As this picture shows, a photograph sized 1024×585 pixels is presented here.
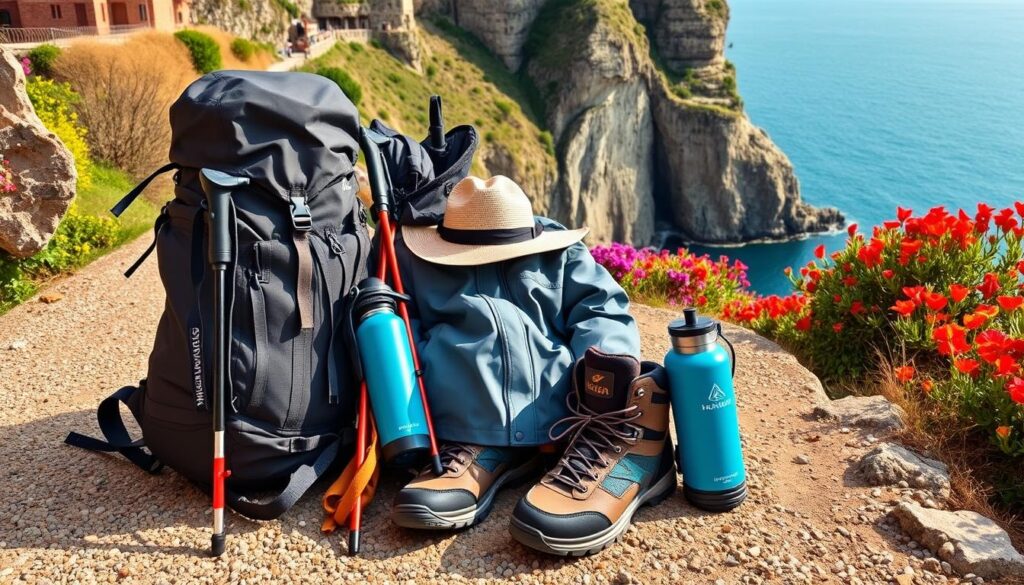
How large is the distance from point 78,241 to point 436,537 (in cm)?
772

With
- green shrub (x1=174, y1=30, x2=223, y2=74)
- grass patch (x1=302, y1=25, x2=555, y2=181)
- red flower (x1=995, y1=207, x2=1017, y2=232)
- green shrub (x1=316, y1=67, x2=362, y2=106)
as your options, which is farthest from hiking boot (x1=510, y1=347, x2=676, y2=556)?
grass patch (x1=302, y1=25, x2=555, y2=181)

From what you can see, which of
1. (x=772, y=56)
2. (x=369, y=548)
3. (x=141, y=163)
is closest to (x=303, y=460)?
(x=369, y=548)

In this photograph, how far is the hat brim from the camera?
3.91 meters

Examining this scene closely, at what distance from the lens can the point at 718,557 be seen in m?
3.41

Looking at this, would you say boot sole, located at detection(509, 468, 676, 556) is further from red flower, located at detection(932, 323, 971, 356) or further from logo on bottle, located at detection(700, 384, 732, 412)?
red flower, located at detection(932, 323, 971, 356)

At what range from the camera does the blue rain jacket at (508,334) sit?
3730 mm

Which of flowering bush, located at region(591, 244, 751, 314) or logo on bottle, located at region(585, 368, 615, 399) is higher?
logo on bottle, located at region(585, 368, 615, 399)

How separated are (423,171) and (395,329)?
112cm

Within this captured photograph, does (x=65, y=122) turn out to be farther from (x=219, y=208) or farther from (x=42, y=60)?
(x=219, y=208)

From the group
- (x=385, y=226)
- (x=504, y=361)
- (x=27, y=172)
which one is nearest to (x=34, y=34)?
(x=27, y=172)

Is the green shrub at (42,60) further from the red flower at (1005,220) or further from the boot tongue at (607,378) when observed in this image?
the red flower at (1005,220)

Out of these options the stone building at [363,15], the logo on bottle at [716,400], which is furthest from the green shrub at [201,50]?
the logo on bottle at [716,400]

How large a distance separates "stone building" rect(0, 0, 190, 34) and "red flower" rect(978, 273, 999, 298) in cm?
2935

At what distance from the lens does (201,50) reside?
93.4ft
